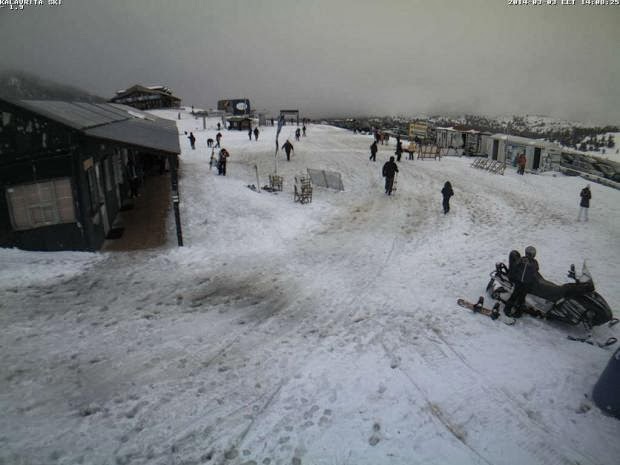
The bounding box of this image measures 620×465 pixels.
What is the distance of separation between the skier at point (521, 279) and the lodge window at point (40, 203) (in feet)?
37.9

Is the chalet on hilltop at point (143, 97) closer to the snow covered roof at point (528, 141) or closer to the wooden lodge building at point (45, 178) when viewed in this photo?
the snow covered roof at point (528, 141)

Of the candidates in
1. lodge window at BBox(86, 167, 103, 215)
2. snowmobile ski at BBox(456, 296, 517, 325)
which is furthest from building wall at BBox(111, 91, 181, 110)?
snowmobile ski at BBox(456, 296, 517, 325)

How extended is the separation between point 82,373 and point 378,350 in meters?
5.09

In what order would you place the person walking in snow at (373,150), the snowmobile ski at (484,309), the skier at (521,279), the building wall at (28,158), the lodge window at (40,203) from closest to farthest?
1. the skier at (521,279)
2. the snowmobile ski at (484,309)
3. the building wall at (28,158)
4. the lodge window at (40,203)
5. the person walking in snow at (373,150)

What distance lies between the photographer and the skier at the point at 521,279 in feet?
26.7

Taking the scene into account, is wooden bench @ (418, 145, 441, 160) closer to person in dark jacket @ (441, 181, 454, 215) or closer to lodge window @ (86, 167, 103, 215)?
person in dark jacket @ (441, 181, 454, 215)

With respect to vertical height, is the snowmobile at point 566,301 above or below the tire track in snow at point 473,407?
above

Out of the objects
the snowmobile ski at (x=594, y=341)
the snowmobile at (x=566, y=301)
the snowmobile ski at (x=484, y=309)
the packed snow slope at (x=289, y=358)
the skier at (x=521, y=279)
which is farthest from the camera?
the snowmobile ski at (x=484, y=309)

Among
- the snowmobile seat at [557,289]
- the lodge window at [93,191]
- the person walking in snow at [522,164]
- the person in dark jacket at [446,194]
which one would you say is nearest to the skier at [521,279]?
the snowmobile seat at [557,289]

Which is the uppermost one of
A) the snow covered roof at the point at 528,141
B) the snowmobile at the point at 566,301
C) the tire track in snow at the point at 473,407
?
the snow covered roof at the point at 528,141

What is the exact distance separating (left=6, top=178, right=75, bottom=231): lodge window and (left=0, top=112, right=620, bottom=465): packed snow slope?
0.95 m

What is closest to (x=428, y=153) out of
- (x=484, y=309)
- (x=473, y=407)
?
(x=484, y=309)

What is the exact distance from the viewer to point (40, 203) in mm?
10195

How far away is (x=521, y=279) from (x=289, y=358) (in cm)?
536
